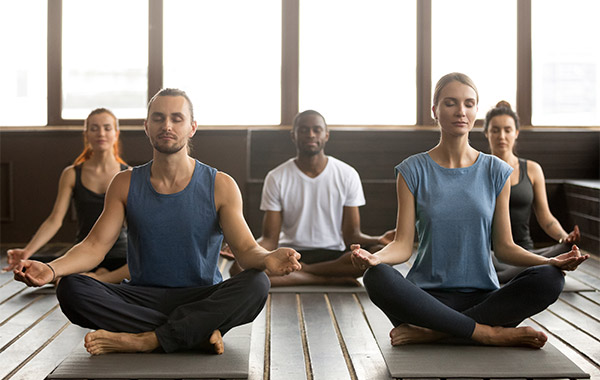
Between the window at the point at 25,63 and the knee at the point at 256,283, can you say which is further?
the window at the point at 25,63

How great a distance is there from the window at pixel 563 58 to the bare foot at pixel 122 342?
4.56 m

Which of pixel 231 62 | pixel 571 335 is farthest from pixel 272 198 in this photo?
pixel 231 62

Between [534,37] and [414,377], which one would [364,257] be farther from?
[534,37]

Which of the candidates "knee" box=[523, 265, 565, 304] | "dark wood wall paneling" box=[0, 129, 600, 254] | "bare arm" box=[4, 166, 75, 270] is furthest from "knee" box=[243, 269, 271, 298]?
"dark wood wall paneling" box=[0, 129, 600, 254]

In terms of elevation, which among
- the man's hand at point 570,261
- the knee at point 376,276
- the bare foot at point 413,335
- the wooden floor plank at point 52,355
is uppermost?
the man's hand at point 570,261

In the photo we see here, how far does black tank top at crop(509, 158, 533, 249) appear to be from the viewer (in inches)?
149

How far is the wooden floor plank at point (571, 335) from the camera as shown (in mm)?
2467

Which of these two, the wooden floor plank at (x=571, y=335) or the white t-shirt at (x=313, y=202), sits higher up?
the white t-shirt at (x=313, y=202)

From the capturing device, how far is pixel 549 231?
3574 mm

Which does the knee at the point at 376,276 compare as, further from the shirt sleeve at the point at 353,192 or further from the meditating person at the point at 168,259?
the shirt sleeve at the point at 353,192

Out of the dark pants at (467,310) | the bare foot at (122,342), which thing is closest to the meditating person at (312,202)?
the dark pants at (467,310)

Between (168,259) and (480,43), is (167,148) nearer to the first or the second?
(168,259)

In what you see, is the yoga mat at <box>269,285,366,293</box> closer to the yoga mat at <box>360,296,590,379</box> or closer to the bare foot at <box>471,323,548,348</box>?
the yoga mat at <box>360,296,590,379</box>

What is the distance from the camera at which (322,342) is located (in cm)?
264
